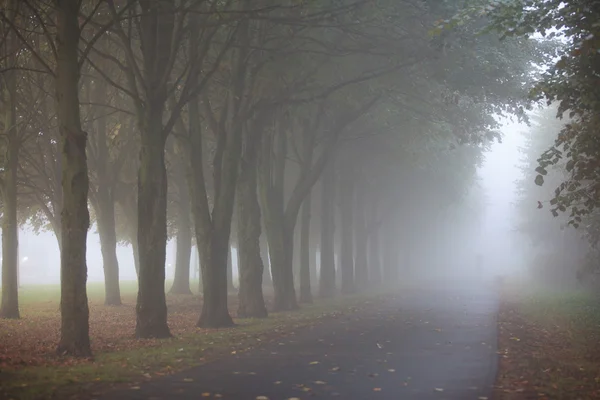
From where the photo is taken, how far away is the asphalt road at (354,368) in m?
10.2

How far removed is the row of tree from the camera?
1628 cm

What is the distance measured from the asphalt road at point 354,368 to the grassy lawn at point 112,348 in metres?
0.66

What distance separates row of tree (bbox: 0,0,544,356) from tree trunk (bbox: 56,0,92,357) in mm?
25

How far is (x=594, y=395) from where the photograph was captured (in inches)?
395

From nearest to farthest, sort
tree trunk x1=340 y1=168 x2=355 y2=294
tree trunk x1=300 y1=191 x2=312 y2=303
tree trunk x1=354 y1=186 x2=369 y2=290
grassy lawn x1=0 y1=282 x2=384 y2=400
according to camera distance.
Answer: grassy lawn x1=0 y1=282 x2=384 y2=400 < tree trunk x1=300 y1=191 x2=312 y2=303 < tree trunk x1=340 y1=168 x2=355 y2=294 < tree trunk x1=354 y1=186 x2=369 y2=290

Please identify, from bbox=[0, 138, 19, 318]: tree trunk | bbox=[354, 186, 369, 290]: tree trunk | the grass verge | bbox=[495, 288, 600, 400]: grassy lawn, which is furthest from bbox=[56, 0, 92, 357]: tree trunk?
bbox=[354, 186, 369, 290]: tree trunk

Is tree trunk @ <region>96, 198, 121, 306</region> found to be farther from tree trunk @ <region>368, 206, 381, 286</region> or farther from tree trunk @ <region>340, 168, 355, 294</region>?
tree trunk @ <region>368, 206, 381, 286</region>

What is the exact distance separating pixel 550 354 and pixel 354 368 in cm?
449

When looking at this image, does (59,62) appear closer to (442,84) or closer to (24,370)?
(24,370)

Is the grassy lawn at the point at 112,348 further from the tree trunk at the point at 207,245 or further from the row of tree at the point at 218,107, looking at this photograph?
the row of tree at the point at 218,107

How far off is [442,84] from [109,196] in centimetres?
1537

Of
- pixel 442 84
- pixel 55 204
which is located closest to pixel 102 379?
pixel 442 84

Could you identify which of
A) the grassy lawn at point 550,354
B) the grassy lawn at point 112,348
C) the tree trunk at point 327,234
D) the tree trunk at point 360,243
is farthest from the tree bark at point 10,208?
the tree trunk at point 360,243

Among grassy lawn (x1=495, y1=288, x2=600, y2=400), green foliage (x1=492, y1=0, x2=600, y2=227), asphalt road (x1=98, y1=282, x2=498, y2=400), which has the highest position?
green foliage (x1=492, y1=0, x2=600, y2=227)
